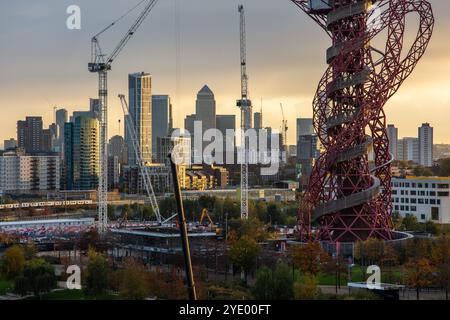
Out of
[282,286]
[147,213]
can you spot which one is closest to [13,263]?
[282,286]

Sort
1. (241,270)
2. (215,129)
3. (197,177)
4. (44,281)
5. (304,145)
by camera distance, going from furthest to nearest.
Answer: (215,129) → (304,145) → (197,177) → (241,270) → (44,281)

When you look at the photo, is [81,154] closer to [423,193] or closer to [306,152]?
[306,152]

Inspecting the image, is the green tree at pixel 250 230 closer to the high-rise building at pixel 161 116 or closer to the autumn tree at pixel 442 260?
the autumn tree at pixel 442 260

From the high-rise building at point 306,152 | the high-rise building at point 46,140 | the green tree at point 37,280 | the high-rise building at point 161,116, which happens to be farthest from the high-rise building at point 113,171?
the green tree at point 37,280
